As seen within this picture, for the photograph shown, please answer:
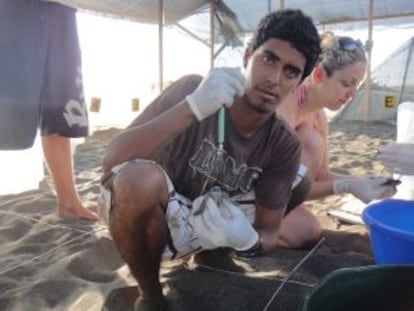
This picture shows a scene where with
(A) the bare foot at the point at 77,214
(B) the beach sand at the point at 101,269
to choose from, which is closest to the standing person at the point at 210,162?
(B) the beach sand at the point at 101,269

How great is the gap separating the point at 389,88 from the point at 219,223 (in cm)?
679

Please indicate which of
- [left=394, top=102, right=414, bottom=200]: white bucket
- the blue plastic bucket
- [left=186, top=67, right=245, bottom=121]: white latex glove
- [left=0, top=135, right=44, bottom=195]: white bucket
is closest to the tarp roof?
[left=0, top=135, right=44, bottom=195]: white bucket

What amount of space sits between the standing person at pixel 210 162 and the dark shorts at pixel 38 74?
675 millimetres

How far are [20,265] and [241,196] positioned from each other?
78 centimetres

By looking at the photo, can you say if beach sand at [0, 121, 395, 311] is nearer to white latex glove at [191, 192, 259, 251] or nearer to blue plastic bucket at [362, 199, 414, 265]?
white latex glove at [191, 192, 259, 251]

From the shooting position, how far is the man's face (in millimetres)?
1270

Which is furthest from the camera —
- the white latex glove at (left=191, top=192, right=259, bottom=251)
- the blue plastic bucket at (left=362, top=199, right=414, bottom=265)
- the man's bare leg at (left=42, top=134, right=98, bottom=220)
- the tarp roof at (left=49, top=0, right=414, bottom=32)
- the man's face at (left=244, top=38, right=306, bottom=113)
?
A: the tarp roof at (left=49, top=0, right=414, bottom=32)

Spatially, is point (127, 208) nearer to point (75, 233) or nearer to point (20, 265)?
point (20, 265)

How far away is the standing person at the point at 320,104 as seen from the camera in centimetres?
171

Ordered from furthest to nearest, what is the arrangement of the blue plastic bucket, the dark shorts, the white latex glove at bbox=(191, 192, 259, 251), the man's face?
the dark shorts
the man's face
the white latex glove at bbox=(191, 192, 259, 251)
the blue plastic bucket

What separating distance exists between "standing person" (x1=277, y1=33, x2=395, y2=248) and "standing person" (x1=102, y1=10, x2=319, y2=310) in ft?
1.16

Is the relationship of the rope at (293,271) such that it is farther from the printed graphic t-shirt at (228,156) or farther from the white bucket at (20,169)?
the white bucket at (20,169)

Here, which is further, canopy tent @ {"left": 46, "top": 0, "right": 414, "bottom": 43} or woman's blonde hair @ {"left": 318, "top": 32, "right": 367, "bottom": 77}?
canopy tent @ {"left": 46, "top": 0, "right": 414, "bottom": 43}

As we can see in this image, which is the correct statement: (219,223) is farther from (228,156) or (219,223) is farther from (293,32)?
(293,32)
